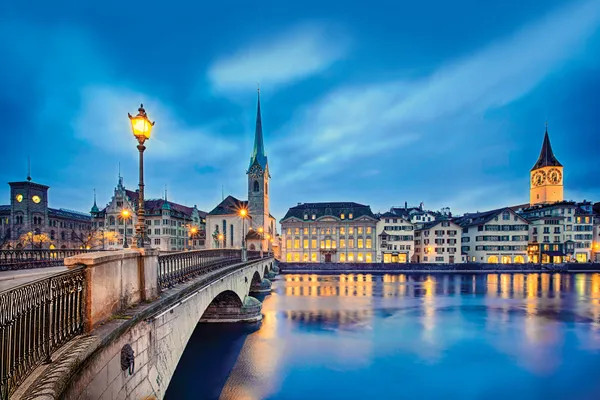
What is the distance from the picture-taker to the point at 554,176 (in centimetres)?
10369

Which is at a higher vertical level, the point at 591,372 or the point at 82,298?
the point at 82,298

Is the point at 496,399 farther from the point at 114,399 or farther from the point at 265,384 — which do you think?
the point at 114,399

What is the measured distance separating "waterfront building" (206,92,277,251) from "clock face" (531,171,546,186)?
90913 millimetres

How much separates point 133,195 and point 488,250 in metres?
89.1

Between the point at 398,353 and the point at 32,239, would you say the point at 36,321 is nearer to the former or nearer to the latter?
the point at 398,353

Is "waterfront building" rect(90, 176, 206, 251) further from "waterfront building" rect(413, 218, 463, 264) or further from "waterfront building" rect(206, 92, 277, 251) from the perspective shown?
"waterfront building" rect(413, 218, 463, 264)

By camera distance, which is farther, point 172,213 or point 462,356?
point 172,213

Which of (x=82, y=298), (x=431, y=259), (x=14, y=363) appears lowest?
(x=431, y=259)

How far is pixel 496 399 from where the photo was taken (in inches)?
603

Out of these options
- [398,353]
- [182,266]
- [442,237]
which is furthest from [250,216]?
[182,266]

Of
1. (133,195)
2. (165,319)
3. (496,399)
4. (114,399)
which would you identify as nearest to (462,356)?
(496,399)

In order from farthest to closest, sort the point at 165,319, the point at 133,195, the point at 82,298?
the point at 133,195
the point at 165,319
the point at 82,298

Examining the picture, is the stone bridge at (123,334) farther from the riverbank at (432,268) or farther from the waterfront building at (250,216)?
the waterfront building at (250,216)

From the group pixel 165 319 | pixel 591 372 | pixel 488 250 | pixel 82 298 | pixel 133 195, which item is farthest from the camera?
pixel 133 195
